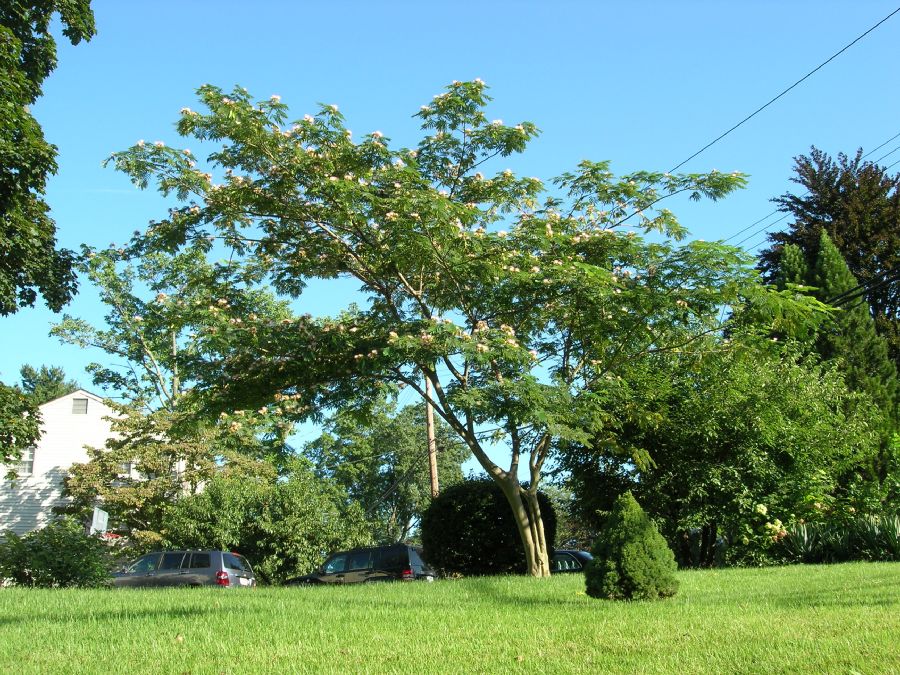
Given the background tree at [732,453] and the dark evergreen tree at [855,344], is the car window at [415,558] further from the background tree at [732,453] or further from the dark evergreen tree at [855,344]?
the dark evergreen tree at [855,344]

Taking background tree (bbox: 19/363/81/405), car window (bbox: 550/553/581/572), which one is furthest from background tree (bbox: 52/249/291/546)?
background tree (bbox: 19/363/81/405)

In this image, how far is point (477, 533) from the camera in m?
18.1

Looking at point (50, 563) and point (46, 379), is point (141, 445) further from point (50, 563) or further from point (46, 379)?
point (46, 379)

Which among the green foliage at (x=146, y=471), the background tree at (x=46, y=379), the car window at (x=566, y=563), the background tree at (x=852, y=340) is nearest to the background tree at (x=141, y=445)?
the green foliage at (x=146, y=471)

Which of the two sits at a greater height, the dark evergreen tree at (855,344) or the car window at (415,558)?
the dark evergreen tree at (855,344)

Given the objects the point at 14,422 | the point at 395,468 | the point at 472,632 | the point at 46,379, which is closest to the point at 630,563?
the point at 472,632

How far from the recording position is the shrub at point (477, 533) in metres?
18.0

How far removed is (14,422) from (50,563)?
3.16 m

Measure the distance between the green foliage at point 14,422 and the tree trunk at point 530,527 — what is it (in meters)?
10.3

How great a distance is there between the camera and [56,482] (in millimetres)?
33938

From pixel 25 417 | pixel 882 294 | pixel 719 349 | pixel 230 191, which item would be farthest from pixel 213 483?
pixel 882 294

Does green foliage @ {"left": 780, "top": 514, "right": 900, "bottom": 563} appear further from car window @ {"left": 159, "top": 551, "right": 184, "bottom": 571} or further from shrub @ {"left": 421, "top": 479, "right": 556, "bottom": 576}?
car window @ {"left": 159, "top": 551, "right": 184, "bottom": 571}

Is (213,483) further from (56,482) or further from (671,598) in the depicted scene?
(671,598)

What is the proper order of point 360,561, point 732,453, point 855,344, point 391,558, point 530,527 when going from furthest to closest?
point 855,344, point 732,453, point 360,561, point 391,558, point 530,527
